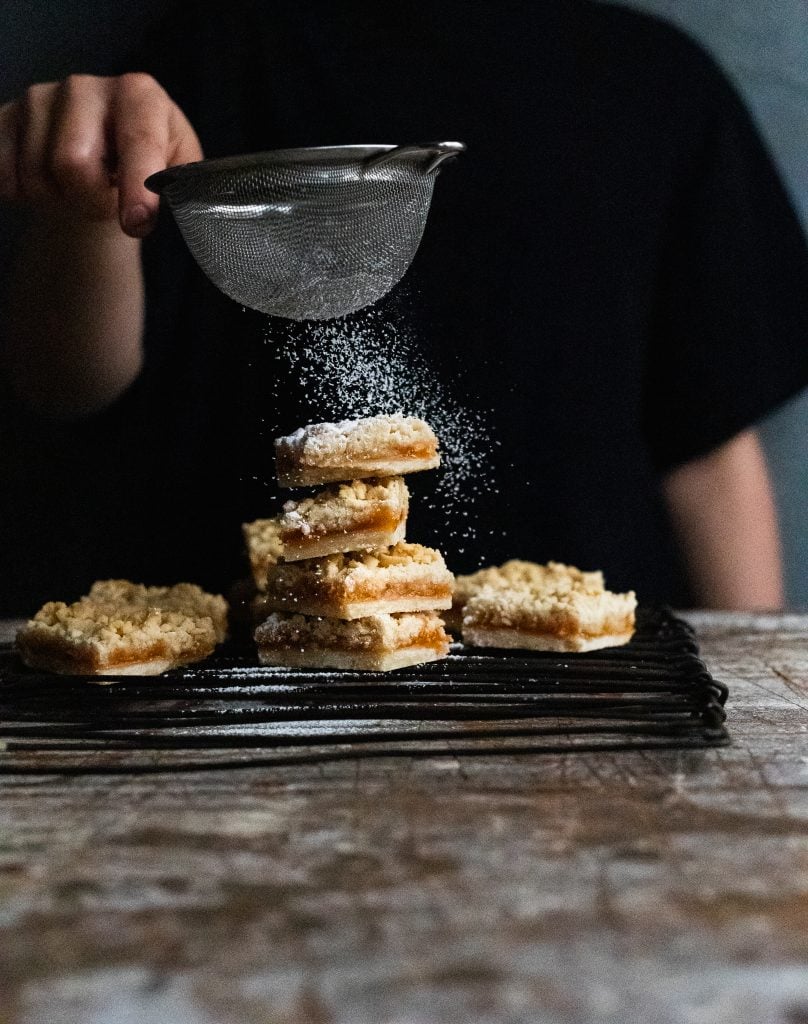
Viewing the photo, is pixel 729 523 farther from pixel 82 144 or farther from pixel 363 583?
pixel 82 144

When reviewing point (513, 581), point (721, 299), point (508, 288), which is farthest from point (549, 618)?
point (721, 299)

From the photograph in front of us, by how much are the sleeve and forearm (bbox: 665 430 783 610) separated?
77 millimetres

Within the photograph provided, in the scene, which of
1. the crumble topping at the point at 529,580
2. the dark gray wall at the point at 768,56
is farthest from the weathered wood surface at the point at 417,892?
the dark gray wall at the point at 768,56

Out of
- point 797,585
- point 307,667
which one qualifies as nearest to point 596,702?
point 307,667

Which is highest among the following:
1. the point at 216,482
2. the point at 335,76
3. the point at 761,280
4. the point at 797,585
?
the point at 335,76

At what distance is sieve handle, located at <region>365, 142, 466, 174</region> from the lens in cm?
196

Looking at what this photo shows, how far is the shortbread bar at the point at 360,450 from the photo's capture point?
1984mm

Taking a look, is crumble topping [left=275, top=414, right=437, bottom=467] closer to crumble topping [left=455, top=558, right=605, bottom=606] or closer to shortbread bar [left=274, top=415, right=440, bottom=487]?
shortbread bar [left=274, top=415, right=440, bottom=487]

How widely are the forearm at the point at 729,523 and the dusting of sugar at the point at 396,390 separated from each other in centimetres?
→ 69

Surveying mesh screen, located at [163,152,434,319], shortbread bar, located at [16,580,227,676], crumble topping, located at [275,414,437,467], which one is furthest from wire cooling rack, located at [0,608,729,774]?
mesh screen, located at [163,152,434,319]

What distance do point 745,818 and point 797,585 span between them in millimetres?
2675

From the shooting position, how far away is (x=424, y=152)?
2072 millimetres

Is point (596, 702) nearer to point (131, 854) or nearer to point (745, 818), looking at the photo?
point (745, 818)

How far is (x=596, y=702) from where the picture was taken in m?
1.66
